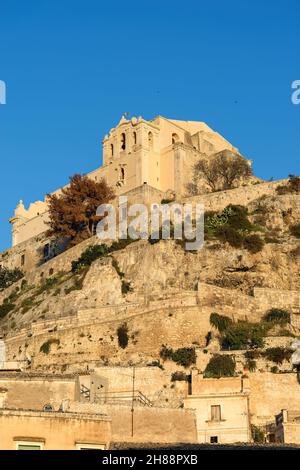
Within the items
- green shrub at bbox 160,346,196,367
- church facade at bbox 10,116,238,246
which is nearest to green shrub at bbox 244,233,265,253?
church facade at bbox 10,116,238,246

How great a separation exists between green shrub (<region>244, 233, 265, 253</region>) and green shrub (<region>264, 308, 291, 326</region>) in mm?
7240

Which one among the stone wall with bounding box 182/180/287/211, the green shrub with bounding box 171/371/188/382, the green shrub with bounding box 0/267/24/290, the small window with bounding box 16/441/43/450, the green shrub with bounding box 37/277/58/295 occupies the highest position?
the stone wall with bounding box 182/180/287/211

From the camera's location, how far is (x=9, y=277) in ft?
239

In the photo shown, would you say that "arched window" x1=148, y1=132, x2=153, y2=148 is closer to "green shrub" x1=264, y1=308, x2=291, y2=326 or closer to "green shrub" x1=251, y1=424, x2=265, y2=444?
"green shrub" x1=264, y1=308, x2=291, y2=326

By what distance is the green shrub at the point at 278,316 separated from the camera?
48.3 m

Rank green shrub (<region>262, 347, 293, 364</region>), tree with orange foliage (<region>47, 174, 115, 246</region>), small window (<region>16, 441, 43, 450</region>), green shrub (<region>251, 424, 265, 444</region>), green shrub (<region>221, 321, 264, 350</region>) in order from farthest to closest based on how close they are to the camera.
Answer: tree with orange foliage (<region>47, 174, 115, 246</region>) → green shrub (<region>221, 321, 264, 350</region>) → green shrub (<region>262, 347, 293, 364</region>) → green shrub (<region>251, 424, 265, 444</region>) → small window (<region>16, 441, 43, 450</region>)

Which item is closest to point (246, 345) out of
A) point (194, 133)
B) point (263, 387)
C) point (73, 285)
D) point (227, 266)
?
point (263, 387)

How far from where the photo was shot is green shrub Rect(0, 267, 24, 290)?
2820 inches

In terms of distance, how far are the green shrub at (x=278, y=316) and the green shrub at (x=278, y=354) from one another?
544 cm

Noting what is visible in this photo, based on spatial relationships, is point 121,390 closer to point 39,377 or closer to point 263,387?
point 263,387

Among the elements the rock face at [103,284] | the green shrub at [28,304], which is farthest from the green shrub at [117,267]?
the green shrub at [28,304]

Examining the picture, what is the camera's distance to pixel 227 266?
54875 mm
